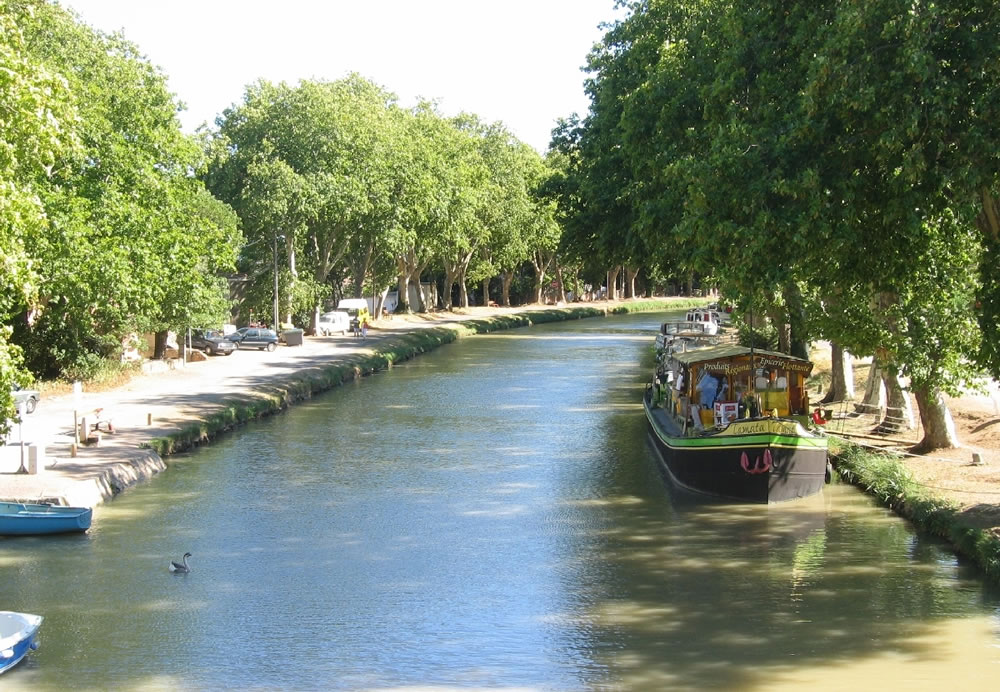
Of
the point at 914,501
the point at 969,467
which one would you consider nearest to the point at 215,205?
the point at 969,467

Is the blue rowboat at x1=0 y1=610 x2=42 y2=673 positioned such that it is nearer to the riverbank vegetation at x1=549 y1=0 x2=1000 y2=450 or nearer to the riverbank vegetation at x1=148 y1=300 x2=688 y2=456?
the riverbank vegetation at x1=549 y1=0 x2=1000 y2=450

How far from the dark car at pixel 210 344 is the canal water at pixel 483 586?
79.0 feet

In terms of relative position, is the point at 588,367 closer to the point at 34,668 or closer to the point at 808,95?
the point at 808,95

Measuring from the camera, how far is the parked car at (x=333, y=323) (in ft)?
218

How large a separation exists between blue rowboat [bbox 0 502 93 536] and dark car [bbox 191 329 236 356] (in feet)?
107

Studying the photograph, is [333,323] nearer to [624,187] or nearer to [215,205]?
[215,205]

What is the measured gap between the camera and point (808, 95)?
57.2ft

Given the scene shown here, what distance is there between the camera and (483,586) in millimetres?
18172

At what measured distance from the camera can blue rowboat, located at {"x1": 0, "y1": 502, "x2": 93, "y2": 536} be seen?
20.4m

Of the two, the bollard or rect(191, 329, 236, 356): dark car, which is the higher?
rect(191, 329, 236, 356): dark car

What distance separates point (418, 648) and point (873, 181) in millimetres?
10229

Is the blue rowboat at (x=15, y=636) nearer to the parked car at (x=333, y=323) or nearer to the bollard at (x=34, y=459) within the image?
the bollard at (x=34, y=459)

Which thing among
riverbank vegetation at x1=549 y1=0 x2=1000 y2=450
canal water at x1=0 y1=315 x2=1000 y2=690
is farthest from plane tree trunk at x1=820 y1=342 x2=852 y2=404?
canal water at x1=0 y1=315 x2=1000 y2=690

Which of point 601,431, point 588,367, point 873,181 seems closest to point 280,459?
point 601,431
